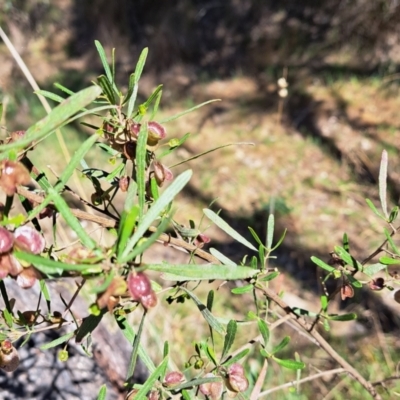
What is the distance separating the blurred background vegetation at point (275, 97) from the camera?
8.61 ft

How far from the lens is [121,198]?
9.43 feet

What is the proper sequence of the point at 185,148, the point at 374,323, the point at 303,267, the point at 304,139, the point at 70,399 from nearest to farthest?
the point at 70,399, the point at 374,323, the point at 303,267, the point at 304,139, the point at 185,148

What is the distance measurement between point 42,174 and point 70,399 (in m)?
0.65

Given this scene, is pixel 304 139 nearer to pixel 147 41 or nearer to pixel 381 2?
pixel 381 2

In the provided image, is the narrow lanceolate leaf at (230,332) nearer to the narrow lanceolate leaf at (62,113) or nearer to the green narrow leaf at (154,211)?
the green narrow leaf at (154,211)

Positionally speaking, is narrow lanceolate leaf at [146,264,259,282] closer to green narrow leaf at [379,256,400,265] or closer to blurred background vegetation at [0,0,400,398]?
green narrow leaf at [379,256,400,265]

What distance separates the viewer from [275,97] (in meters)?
3.64

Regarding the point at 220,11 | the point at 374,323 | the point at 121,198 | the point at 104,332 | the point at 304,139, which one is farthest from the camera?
the point at 220,11

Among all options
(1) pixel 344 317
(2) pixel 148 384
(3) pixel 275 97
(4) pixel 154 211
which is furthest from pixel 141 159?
(3) pixel 275 97

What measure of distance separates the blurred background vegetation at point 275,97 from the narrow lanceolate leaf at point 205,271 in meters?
1.60

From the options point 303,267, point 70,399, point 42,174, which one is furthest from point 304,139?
point 42,174

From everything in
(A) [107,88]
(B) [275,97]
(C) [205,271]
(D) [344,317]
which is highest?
(A) [107,88]

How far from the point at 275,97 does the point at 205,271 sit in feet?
11.1

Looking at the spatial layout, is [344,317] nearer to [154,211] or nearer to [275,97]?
[154,211]
